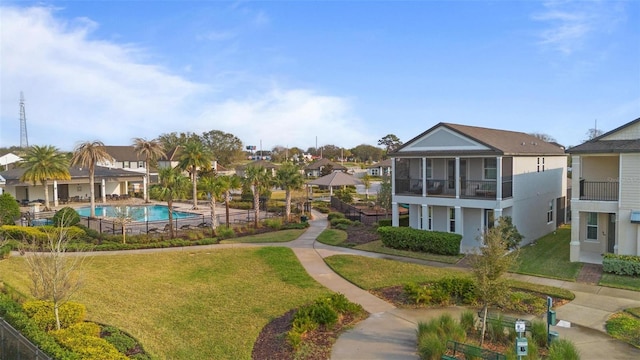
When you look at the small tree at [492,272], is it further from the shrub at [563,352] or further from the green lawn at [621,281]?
the green lawn at [621,281]

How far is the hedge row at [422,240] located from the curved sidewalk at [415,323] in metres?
4.24

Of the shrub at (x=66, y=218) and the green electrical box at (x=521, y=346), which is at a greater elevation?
the shrub at (x=66, y=218)

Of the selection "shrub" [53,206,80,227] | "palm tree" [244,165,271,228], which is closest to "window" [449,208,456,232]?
"palm tree" [244,165,271,228]

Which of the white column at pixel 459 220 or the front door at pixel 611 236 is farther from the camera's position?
the white column at pixel 459 220

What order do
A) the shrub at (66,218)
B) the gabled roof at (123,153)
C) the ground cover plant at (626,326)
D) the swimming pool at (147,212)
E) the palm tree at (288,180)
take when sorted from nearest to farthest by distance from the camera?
the ground cover plant at (626,326) → the shrub at (66,218) → the palm tree at (288,180) → the swimming pool at (147,212) → the gabled roof at (123,153)

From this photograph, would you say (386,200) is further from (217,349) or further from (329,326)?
(217,349)

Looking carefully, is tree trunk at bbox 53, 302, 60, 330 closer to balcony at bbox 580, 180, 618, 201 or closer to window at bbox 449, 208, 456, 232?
window at bbox 449, 208, 456, 232

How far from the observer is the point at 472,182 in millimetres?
24250

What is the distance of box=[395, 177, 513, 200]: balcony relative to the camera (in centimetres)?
2318

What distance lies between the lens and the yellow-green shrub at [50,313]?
39.1 ft

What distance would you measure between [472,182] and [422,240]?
4.61 metres

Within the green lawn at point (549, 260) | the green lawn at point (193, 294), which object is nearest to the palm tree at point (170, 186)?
the green lawn at point (193, 294)

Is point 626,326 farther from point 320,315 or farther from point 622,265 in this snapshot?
point 320,315

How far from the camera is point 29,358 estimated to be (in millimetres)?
9469
